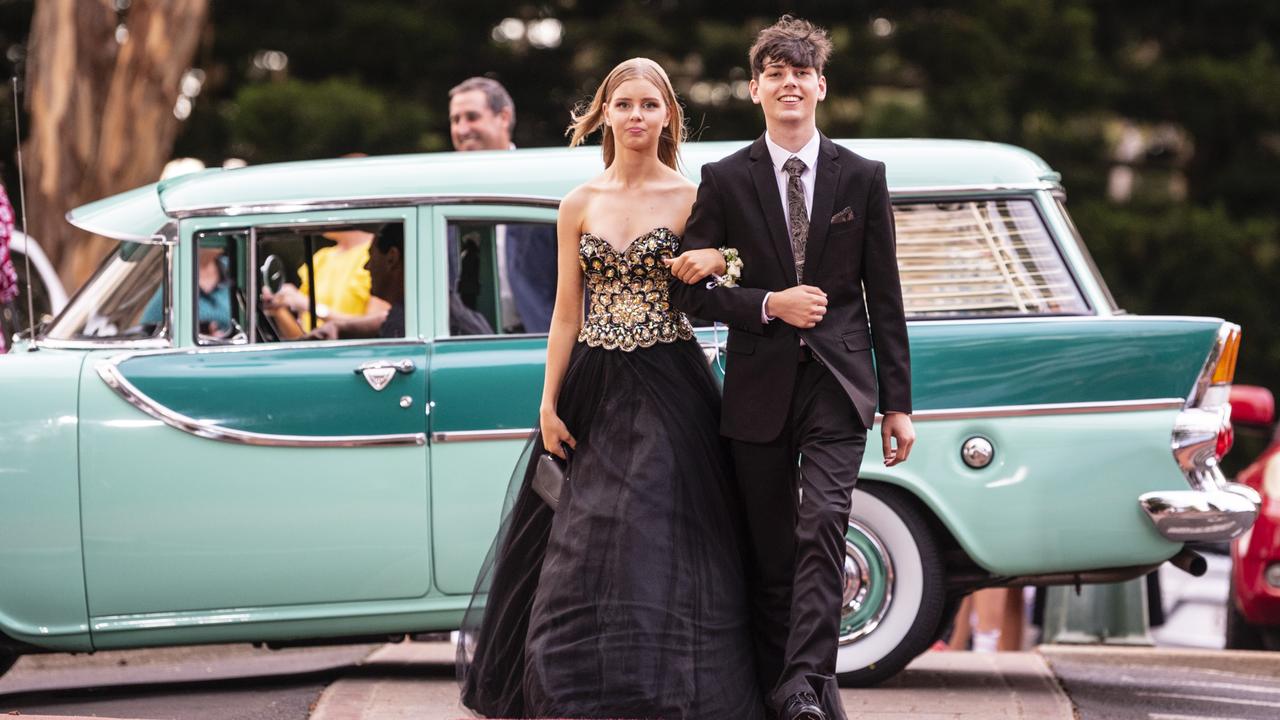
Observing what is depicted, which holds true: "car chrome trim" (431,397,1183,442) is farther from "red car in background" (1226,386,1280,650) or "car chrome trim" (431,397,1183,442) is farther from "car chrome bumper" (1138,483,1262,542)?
"red car in background" (1226,386,1280,650)

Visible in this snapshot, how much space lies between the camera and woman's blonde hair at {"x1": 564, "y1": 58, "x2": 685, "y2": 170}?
4.89 m

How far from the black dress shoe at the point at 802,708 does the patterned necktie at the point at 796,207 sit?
3.98 ft

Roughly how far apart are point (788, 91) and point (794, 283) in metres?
0.54

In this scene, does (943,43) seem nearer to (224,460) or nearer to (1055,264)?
(1055,264)

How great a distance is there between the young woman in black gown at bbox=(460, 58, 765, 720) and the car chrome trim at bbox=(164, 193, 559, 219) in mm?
1150

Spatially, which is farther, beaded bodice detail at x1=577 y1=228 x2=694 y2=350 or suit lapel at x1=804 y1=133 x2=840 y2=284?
beaded bodice detail at x1=577 y1=228 x2=694 y2=350

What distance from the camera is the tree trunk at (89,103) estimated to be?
13.2m

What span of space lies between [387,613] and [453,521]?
40 centimetres

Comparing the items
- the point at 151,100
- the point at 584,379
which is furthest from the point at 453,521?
the point at 151,100

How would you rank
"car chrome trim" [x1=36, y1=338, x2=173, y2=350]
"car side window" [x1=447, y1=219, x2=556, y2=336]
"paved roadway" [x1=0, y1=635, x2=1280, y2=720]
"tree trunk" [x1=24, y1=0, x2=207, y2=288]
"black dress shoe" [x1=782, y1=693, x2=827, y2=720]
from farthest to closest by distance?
"tree trunk" [x1=24, y1=0, x2=207, y2=288] < "car side window" [x1=447, y1=219, x2=556, y2=336] < "car chrome trim" [x1=36, y1=338, x2=173, y2=350] < "paved roadway" [x1=0, y1=635, x2=1280, y2=720] < "black dress shoe" [x1=782, y1=693, x2=827, y2=720]

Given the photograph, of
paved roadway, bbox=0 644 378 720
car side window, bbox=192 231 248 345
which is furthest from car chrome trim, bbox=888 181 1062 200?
paved roadway, bbox=0 644 378 720

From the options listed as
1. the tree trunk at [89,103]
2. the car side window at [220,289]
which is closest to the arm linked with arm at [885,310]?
the car side window at [220,289]

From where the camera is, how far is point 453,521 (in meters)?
6.06

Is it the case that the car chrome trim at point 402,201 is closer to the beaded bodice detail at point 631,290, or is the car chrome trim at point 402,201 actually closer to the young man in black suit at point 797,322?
the beaded bodice detail at point 631,290
